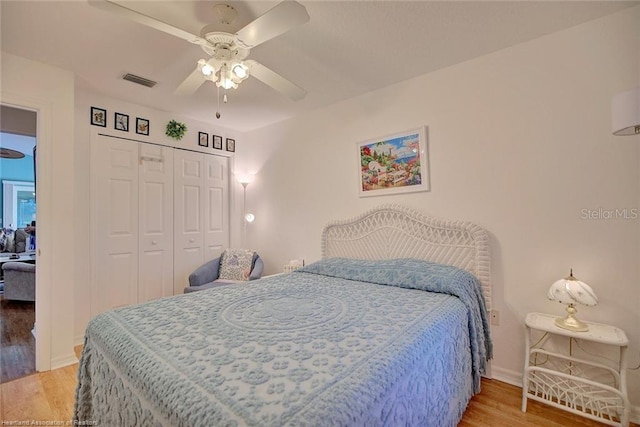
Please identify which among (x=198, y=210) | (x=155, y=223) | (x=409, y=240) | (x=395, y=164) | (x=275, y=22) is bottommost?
(x=409, y=240)

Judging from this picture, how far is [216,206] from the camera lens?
4.05 meters

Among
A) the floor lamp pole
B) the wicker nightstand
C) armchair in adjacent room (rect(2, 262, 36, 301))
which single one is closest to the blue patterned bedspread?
the wicker nightstand

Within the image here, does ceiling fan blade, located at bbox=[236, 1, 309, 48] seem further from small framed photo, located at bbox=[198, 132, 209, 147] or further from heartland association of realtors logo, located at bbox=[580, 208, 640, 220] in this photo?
small framed photo, located at bbox=[198, 132, 209, 147]

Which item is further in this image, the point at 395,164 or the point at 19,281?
the point at 19,281

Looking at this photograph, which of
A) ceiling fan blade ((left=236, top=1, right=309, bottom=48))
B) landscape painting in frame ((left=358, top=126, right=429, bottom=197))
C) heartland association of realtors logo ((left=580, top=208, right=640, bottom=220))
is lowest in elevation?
heartland association of realtors logo ((left=580, top=208, right=640, bottom=220))

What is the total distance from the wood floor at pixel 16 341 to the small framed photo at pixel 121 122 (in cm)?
235

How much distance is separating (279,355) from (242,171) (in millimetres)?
3489

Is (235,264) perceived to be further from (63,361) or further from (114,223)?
(63,361)

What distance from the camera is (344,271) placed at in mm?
2604

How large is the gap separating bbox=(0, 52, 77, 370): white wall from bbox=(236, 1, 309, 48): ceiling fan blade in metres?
2.01

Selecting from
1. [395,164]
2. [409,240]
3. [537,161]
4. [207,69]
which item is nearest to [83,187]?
[207,69]

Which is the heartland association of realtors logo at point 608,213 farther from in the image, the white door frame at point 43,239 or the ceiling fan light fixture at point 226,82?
the white door frame at point 43,239

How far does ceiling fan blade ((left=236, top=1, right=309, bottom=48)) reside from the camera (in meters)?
1.30

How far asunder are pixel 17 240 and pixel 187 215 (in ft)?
14.8
